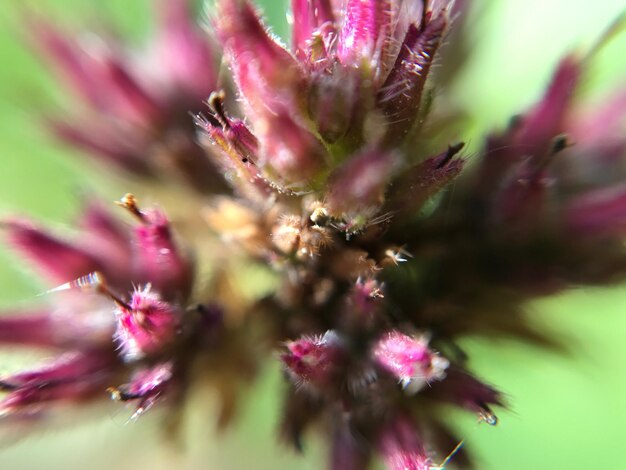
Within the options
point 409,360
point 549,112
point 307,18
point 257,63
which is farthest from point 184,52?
point 409,360

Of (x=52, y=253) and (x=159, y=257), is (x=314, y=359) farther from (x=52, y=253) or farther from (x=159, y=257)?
(x=52, y=253)

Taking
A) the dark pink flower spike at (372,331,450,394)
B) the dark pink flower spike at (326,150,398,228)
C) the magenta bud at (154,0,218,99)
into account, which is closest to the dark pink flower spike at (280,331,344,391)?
the dark pink flower spike at (372,331,450,394)

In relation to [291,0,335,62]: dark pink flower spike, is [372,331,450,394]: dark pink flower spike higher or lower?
lower

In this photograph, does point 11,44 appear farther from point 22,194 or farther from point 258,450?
point 258,450

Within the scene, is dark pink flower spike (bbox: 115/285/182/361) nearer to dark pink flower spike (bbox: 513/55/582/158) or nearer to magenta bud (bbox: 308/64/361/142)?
magenta bud (bbox: 308/64/361/142)

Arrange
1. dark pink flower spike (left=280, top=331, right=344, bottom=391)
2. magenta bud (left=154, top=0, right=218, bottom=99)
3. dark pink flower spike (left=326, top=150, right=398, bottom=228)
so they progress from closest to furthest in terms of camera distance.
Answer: dark pink flower spike (left=326, top=150, right=398, bottom=228) → dark pink flower spike (left=280, top=331, right=344, bottom=391) → magenta bud (left=154, top=0, right=218, bottom=99)

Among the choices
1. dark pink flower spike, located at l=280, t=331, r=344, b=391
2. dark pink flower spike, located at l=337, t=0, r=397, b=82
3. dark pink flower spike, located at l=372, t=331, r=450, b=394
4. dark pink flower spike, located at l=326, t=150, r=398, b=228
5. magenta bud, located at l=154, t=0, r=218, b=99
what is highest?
magenta bud, located at l=154, t=0, r=218, b=99

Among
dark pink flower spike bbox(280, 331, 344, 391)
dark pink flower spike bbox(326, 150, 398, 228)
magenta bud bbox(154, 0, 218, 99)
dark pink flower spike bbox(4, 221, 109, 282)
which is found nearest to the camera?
dark pink flower spike bbox(326, 150, 398, 228)

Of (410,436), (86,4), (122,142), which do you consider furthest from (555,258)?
(86,4)
